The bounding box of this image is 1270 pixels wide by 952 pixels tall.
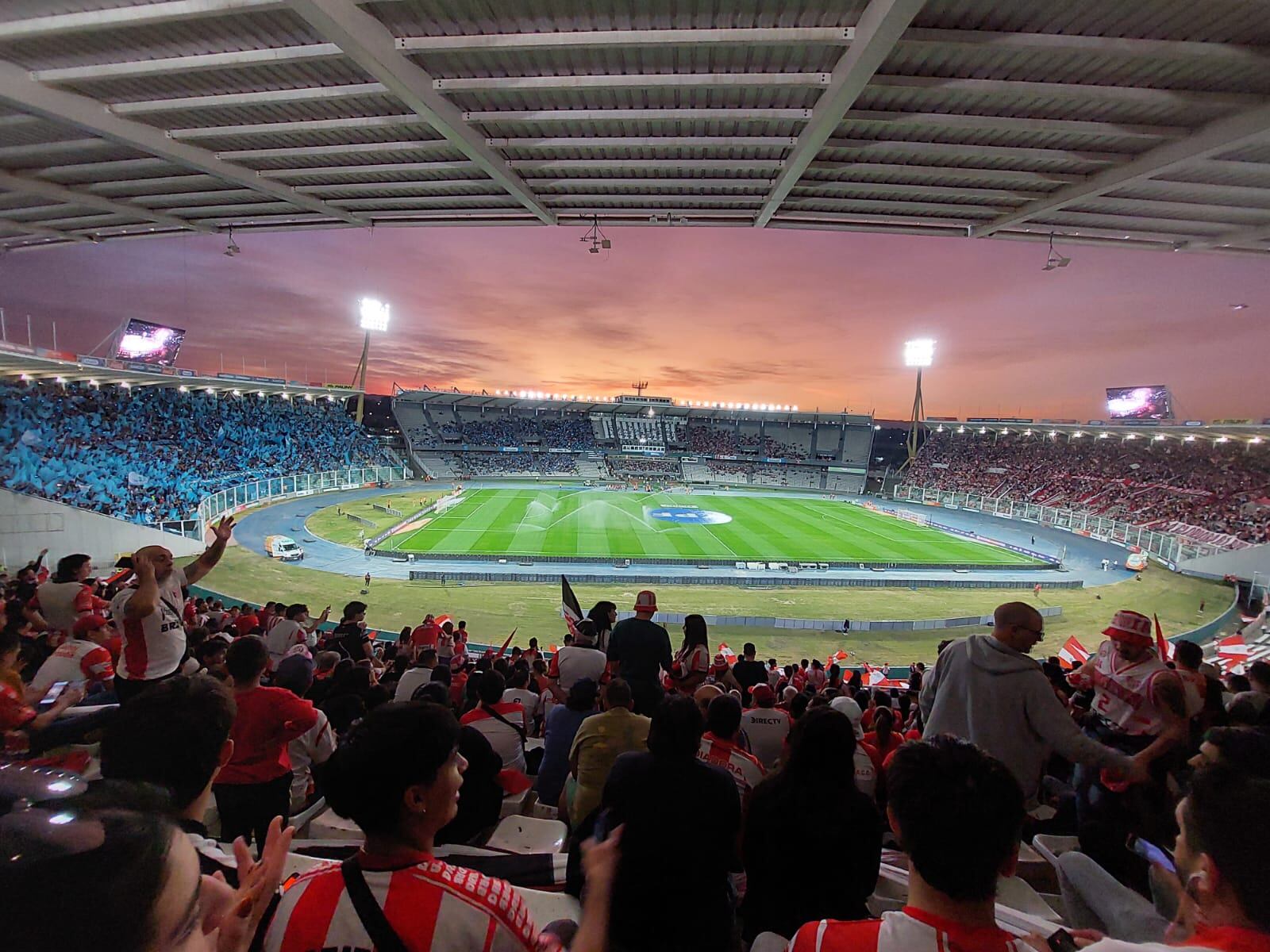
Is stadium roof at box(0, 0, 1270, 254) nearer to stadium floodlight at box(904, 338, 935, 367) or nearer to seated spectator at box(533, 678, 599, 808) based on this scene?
seated spectator at box(533, 678, 599, 808)

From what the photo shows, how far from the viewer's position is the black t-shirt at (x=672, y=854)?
214cm

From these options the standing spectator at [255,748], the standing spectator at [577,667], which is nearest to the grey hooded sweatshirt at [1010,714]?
the standing spectator at [577,667]

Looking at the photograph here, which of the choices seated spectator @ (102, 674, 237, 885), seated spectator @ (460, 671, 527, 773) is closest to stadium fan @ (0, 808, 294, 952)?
seated spectator @ (102, 674, 237, 885)

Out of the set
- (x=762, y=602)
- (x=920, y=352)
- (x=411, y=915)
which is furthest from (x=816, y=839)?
(x=920, y=352)

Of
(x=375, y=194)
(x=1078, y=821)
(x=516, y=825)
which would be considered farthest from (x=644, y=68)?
(x=1078, y=821)

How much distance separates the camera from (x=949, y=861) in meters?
1.54

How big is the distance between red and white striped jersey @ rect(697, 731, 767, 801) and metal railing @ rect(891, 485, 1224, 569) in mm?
34127

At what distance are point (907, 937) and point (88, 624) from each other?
8.67 meters

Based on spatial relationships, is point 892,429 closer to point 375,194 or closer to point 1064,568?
point 1064,568

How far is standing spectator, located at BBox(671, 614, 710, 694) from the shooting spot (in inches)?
271

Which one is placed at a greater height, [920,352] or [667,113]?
[920,352]

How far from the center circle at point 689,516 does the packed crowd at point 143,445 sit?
2689cm

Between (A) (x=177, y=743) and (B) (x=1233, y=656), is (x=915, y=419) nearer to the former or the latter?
(B) (x=1233, y=656)

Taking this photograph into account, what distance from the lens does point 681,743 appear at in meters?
2.44
